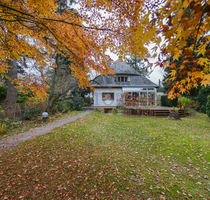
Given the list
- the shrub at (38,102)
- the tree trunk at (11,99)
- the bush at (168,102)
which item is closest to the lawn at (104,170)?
the tree trunk at (11,99)

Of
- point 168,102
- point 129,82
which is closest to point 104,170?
point 129,82

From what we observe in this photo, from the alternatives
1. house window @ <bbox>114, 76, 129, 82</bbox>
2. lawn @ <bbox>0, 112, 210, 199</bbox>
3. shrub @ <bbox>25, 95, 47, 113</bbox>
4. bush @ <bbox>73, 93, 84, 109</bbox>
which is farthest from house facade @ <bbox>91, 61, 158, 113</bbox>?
lawn @ <bbox>0, 112, 210, 199</bbox>

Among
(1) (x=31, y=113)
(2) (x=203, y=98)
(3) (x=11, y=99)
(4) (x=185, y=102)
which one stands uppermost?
(3) (x=11, y=99)

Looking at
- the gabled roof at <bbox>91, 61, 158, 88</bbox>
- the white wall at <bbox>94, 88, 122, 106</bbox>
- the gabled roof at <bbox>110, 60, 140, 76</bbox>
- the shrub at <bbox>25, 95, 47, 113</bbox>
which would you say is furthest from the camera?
the gabled roof at <bbox>110, 60, 140, 76</bbox>

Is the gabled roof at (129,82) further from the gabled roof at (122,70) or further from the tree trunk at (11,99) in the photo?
the tree trunk at (11,99)

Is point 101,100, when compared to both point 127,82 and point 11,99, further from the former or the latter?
point 11,99

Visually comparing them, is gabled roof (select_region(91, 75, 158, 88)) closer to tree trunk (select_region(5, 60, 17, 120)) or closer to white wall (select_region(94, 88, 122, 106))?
white wall (select_region(94, 88, 122, 106))

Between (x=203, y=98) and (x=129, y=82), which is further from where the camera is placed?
(x=129, y=82)

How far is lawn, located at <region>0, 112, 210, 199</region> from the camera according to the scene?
2453 mm

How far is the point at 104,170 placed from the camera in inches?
121

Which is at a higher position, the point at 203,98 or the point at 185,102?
the point at 203,98

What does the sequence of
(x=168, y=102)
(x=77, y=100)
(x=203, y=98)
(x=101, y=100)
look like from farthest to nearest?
(x=168, y=102) → (x=101, y=100) → (x=77, y=100) → (x=203, y=98)

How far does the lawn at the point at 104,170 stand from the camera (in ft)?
8.05

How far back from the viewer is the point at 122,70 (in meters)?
18.5
